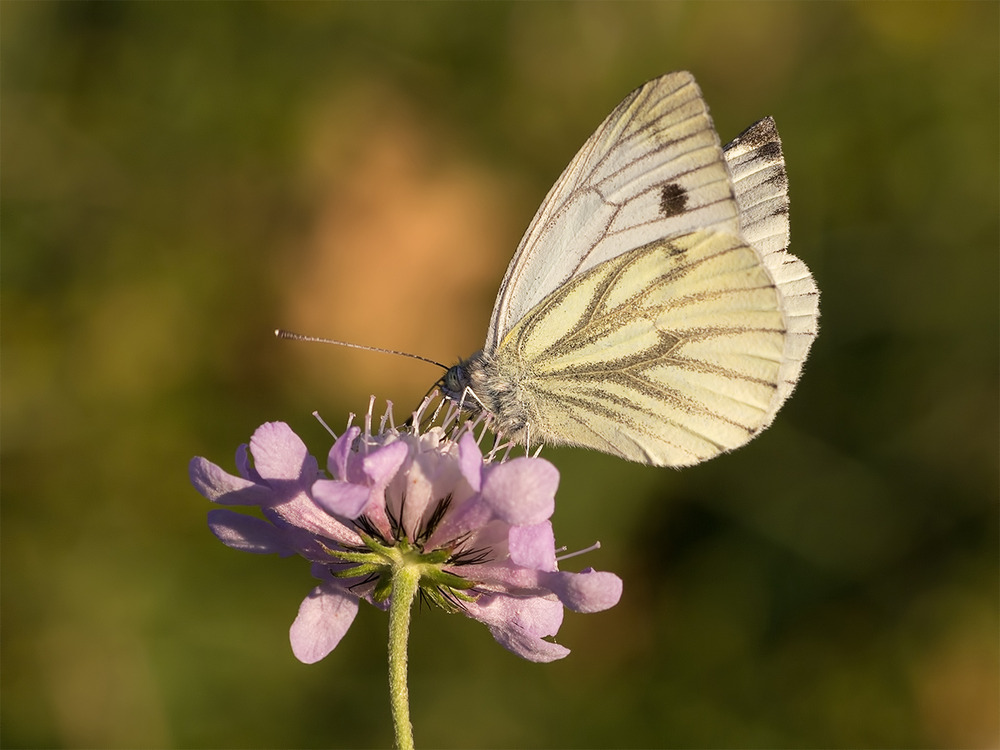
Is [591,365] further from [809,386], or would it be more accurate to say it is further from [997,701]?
[997,701]

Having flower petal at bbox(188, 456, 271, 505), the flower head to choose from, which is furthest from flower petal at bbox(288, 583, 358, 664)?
flower petal at bbox(188, 456, 271, 505)

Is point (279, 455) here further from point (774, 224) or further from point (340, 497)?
point (774, 224)

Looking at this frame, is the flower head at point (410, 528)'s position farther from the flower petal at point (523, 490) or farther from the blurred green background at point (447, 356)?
the blurred green background at point (447, 356)

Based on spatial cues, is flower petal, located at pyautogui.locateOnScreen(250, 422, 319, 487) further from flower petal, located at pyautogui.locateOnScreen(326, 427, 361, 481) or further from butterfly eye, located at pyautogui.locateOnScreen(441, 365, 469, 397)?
butterfly eye, located at pyautogui.locateOnScreen(441, 365, 469, 397)

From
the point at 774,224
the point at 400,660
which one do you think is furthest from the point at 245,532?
the point at 774,224

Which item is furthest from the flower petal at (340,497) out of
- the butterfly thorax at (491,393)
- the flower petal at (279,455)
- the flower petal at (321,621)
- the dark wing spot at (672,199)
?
the dark wing spot at (672,199)

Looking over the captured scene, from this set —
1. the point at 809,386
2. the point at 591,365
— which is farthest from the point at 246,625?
the point at 809,386
